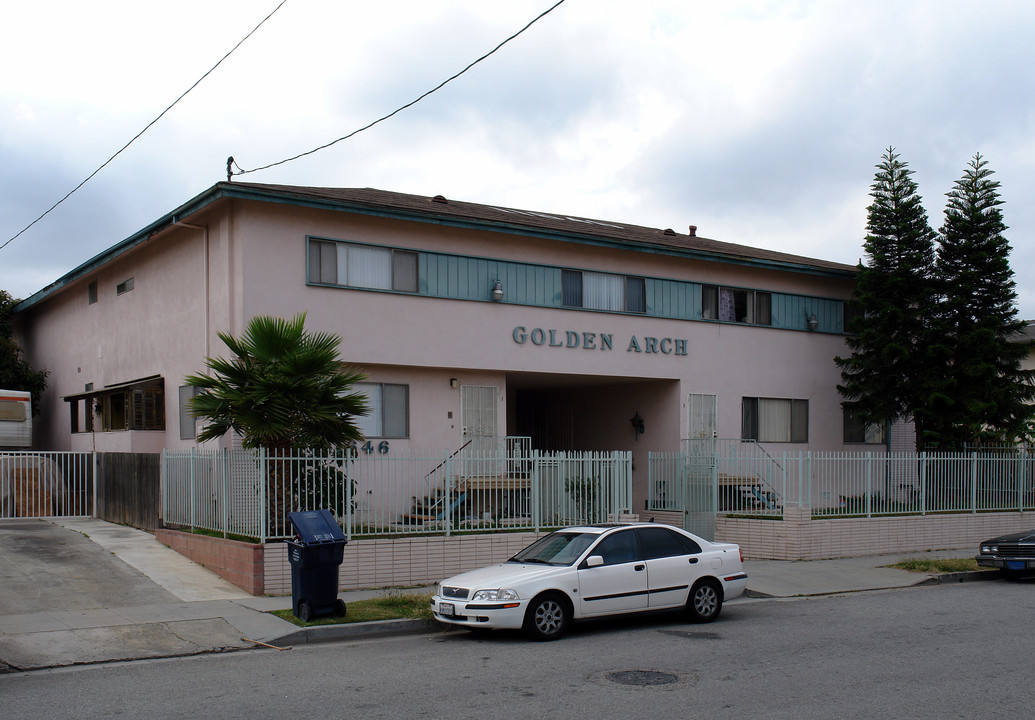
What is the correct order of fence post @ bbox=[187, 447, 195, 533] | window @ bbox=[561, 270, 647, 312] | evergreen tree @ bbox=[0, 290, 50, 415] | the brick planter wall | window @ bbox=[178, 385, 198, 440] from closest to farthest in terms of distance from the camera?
the brick planter wall → fence post @ bbox=[187, 447, 195, 533] → window @ bbox=[178, 385, 198, 440] → window @ bbox=[561, 270, 647, 312] → evergreen tree @ bbox=[0, 290, 50, 415]

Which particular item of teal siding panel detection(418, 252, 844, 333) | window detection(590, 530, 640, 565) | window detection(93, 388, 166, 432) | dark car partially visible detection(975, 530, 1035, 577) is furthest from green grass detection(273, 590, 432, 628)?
dark car partially visible detection(975, 530, 1035, 577)

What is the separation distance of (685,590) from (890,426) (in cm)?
1702

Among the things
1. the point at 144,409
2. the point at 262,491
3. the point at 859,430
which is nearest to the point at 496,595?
the point at 262,491

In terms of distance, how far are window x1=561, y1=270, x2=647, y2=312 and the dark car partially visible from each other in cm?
924

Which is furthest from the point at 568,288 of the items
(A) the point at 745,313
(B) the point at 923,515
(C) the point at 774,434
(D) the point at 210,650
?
(D) the point at 210,650

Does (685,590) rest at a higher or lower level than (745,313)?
lower

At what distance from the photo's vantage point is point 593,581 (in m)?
11.5

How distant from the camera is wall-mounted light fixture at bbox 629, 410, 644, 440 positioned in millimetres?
24375

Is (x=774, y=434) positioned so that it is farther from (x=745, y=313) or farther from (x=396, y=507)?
(x=396, y=507)

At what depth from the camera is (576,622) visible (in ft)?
41.1

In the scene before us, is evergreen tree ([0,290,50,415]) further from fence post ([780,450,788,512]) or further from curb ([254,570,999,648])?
fence post ([780,450,788,512])

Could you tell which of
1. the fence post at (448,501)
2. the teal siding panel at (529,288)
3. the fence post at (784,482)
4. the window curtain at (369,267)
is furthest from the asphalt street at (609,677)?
the teal siding panel at (529,288)

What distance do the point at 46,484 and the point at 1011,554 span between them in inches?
730

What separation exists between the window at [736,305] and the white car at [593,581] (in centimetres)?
1232
